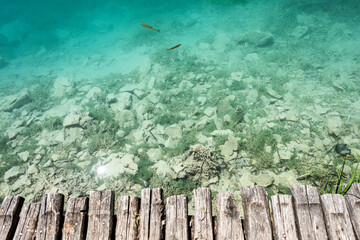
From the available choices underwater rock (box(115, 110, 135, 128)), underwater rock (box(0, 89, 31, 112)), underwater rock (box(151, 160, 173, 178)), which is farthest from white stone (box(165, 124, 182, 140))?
underwater rock (box(0, 89, 31, 112))

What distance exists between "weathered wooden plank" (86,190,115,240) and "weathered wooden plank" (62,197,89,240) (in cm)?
8

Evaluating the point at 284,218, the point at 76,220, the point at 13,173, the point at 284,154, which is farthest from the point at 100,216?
the point at 13,173

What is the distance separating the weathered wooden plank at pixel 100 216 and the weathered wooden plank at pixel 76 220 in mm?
82

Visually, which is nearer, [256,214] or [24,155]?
[256,214]

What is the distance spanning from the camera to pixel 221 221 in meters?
1.85

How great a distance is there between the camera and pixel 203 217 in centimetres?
188

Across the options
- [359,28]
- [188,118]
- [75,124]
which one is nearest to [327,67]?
[359,28]

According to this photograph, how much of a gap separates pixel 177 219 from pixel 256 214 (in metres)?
0.83

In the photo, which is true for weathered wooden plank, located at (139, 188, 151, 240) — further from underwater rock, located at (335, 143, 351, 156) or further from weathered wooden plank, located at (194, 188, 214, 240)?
underwater rock, located at (335, 143, 351, 156)

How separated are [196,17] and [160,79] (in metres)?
14.6

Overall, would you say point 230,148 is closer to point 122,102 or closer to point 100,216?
point 100,216

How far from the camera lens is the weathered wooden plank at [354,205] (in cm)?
175

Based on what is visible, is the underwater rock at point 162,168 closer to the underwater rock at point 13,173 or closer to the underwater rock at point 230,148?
the underwater rock at point 230,148

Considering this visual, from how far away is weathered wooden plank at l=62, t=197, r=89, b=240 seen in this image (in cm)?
193
